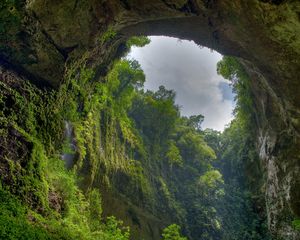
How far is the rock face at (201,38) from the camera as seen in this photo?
11.5m

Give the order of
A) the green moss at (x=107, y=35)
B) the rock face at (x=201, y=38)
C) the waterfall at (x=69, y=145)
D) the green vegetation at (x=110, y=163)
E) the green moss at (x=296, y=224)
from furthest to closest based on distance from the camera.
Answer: the green moss at (x=107, y=35)
the waterfall at (x=69, y=145)
the green moss at (x=296, y=224)
the rock face at (x=201, y=38)
the green vegetation at (x=110, y=163)

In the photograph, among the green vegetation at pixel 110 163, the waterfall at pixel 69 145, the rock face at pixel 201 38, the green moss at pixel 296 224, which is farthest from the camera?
the waterfall at pixel 69 145

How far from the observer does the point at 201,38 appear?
49.7ft

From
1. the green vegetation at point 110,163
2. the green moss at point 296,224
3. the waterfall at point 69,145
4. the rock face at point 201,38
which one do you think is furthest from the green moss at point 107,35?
the green moss at point 296,224

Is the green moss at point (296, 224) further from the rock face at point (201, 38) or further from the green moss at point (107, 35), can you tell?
the green moss at point (107, 35)

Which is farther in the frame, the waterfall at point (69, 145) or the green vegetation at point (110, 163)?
the waterfall at point (69, 145)

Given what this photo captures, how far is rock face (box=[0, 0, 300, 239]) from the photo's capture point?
452 inches

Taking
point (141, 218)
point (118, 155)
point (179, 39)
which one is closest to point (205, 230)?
point (141, 218)

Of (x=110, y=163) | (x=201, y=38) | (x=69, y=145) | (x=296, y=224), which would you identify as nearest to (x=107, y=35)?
(x=201, y=38)

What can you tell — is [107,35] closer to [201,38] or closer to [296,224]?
[201,38]

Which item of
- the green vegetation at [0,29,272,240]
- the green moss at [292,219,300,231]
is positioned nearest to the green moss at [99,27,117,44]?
the green vegetation at [0,29,272,240]

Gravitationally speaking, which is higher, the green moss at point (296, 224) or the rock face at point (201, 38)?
the rock face at point (201, 38)

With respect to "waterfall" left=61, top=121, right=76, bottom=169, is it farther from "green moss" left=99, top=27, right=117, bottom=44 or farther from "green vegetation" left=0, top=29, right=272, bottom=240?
"green moss" left=99, top=27, right=117, bottom=44

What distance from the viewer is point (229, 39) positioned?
13969mm
